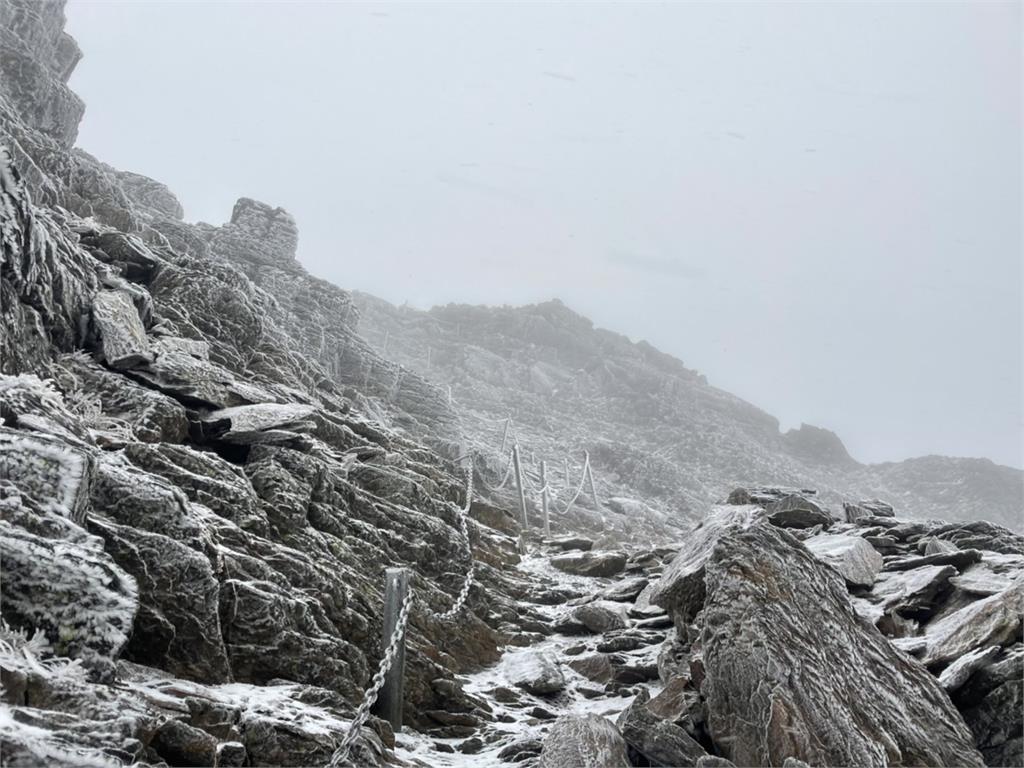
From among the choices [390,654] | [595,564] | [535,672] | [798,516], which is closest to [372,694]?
[390,654]

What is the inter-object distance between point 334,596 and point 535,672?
368 centimetres

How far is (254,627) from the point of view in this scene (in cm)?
770

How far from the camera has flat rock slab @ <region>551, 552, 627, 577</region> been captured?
18.8 m

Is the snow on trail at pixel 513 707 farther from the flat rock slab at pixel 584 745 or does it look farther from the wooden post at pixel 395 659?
the flat rock slab at pixel 584 745

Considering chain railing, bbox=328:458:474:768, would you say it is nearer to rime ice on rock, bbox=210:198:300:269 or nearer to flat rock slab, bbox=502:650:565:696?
flat rock slab, bbox=502:650:565:696

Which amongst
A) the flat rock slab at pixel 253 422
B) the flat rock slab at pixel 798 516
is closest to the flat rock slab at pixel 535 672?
the flat rock slab at pixel 253 422

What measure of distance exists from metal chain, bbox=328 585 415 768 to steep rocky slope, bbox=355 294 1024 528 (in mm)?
34960

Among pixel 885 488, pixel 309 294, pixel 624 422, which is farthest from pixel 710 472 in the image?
pixel 309 294

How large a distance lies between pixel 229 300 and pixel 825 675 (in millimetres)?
16999

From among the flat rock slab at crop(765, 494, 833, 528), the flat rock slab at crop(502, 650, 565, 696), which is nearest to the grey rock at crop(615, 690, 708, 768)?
the flat rock slab at crop(502, 650, 565, 696)

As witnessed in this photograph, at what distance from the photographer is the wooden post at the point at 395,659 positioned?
841cm

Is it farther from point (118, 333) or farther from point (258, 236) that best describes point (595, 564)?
point (258, 236)

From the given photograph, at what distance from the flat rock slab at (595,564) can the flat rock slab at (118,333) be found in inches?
465

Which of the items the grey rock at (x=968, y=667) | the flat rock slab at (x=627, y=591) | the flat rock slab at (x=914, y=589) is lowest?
the flat rock slab at (x=627, y=591)
